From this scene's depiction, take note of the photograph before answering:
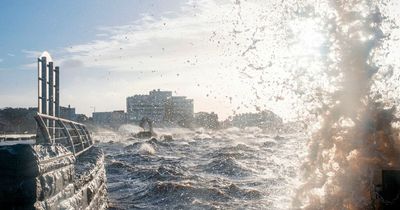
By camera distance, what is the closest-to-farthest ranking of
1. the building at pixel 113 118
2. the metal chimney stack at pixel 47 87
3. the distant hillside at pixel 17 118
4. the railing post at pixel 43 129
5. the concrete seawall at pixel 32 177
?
the concrete seawall at pixel 32 177, the railing post at pixel 43 129, the metal chimney stack at pixel 47 87, the distant hillside at pixel 17 118, the building at pixel 113 118

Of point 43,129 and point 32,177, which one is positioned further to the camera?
point 43,129

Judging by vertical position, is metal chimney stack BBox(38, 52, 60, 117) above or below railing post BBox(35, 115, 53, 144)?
above

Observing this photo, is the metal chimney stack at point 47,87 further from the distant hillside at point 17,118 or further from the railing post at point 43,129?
the distant hillside at point 17,118

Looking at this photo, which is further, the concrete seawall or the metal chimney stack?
the metal chimney stack

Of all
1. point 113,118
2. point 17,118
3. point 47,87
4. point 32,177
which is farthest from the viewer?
point 113,118

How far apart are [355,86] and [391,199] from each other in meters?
4.58

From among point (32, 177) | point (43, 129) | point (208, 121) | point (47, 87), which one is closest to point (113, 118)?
point (208, 121)

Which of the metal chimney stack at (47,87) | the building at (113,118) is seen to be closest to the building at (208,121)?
the building at (113,118)

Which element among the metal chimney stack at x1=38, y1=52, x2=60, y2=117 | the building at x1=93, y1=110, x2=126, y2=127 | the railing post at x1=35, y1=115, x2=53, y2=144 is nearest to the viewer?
the railing post at x1=35, y1=115, x2=53, y2=144

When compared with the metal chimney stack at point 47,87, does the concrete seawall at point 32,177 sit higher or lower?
lower

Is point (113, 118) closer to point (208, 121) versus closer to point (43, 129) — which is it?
point (208, 121)

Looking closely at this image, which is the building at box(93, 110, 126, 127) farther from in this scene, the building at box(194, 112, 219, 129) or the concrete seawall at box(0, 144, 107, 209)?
the concrete seawall at box(0, 144, 107, 209)

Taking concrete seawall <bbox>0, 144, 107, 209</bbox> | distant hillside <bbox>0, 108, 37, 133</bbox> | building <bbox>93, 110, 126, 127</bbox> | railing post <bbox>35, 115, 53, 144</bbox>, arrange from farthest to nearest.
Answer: building <bbox>93, 110, 126, 127</bbox> < distant hillside <bbox>0, 108, 37, 133</bbox> < railing post <bbox>35, 115, 53, 144</bbox> < concrete seawall <bbox>0, 144, 107, 209</bbox>

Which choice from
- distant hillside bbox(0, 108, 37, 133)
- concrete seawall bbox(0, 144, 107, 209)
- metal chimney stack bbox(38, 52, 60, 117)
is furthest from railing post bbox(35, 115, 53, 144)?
distant hillside bbox(0, 108, 37, 133)
